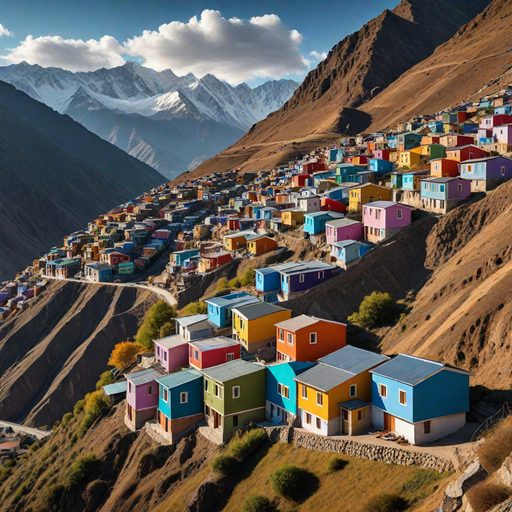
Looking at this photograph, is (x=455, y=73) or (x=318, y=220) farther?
(x=455, y=73)

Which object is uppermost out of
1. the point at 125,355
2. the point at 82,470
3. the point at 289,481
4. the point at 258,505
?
the point at 289,481

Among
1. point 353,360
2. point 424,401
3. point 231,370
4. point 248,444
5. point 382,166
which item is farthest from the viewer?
point 382,166

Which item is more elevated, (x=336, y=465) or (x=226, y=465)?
(x=336, y=465)

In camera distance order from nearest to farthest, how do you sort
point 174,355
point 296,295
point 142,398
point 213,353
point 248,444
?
point 248,444, point 213,353, point 142,398, point 174,355, point 296,295

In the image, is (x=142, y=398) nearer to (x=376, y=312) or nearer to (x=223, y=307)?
(x=223, y=307)

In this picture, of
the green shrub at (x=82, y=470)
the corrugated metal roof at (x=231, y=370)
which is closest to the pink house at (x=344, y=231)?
the corrugated metal roof at (x=231, y=370)

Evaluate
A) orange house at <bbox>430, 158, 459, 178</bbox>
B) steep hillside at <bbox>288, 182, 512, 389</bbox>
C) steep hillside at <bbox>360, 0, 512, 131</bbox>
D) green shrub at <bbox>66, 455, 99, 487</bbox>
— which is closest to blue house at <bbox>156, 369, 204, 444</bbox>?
green shrub at <bbox>66, 455, 99, 487</bbox>

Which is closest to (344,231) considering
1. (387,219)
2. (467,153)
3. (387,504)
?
(387,219)
